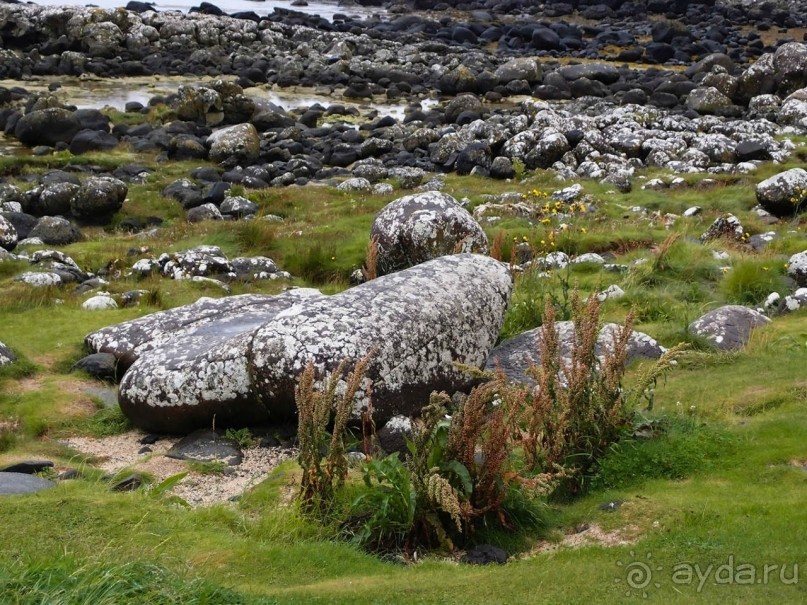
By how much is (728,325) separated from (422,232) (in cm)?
480

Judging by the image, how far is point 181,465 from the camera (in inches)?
367

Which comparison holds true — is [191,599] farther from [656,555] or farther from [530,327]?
[530,327]

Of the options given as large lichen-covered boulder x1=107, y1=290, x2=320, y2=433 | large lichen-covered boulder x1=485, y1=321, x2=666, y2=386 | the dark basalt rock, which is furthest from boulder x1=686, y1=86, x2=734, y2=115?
the dark basalt rock

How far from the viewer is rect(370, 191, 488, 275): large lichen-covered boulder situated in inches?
571

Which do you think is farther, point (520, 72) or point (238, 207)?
point (520, 72)

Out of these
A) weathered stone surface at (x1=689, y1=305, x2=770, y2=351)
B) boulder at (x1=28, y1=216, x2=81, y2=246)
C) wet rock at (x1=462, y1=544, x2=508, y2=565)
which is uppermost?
wet rock at (x1=462, y1=544, x2=508, y2=565)

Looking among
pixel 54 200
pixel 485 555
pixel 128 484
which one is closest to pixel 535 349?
pixel 485 555

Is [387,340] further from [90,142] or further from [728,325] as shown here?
[90,142]

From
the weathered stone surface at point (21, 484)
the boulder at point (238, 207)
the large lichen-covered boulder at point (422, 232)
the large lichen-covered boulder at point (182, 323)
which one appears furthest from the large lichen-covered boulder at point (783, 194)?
the weathered stone surface at point (21, 484)

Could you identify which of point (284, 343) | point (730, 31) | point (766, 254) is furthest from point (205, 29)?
point (284, 343)

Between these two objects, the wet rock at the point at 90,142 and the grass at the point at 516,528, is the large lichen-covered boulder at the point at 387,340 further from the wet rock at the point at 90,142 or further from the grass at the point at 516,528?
the wet rock at the point at 90,142

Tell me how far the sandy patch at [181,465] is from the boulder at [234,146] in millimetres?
23253

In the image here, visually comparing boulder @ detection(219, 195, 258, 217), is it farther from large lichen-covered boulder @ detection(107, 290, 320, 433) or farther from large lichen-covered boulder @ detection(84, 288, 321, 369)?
large lichen-covered boulder @ detection(107, 290, 320, 433)

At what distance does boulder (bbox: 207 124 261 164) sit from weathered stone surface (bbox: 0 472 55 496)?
25141mm
